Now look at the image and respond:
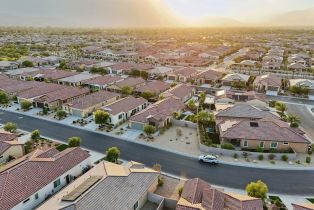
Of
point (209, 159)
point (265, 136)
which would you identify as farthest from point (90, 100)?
point (265, 136)

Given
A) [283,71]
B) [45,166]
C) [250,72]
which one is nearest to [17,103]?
[45,166]

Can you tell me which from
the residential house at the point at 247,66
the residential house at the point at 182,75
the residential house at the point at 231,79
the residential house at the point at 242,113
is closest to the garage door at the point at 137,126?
the residential house at the point at 242,113

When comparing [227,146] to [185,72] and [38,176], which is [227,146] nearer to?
[38,176]

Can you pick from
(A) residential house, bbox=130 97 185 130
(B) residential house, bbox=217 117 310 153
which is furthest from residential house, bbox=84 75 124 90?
(B) residential house, bbox=217 117 310 153

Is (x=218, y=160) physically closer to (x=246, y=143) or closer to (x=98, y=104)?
(x=246, y=143)

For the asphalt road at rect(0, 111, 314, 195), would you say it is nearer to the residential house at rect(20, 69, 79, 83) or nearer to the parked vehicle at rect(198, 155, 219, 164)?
the parked vehicle at rect(198, 155, 219, 164)

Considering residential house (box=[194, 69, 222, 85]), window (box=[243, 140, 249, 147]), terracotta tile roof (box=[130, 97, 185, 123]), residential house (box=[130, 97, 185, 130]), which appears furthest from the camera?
residential house (box=[194, 69, 222, 85])

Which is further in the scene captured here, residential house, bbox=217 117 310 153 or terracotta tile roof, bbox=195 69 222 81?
terracotta tile roof, bbox=195 69 222 81

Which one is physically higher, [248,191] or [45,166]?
[45,166]

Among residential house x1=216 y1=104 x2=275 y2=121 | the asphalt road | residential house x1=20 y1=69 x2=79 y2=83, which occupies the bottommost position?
the asphalt road
